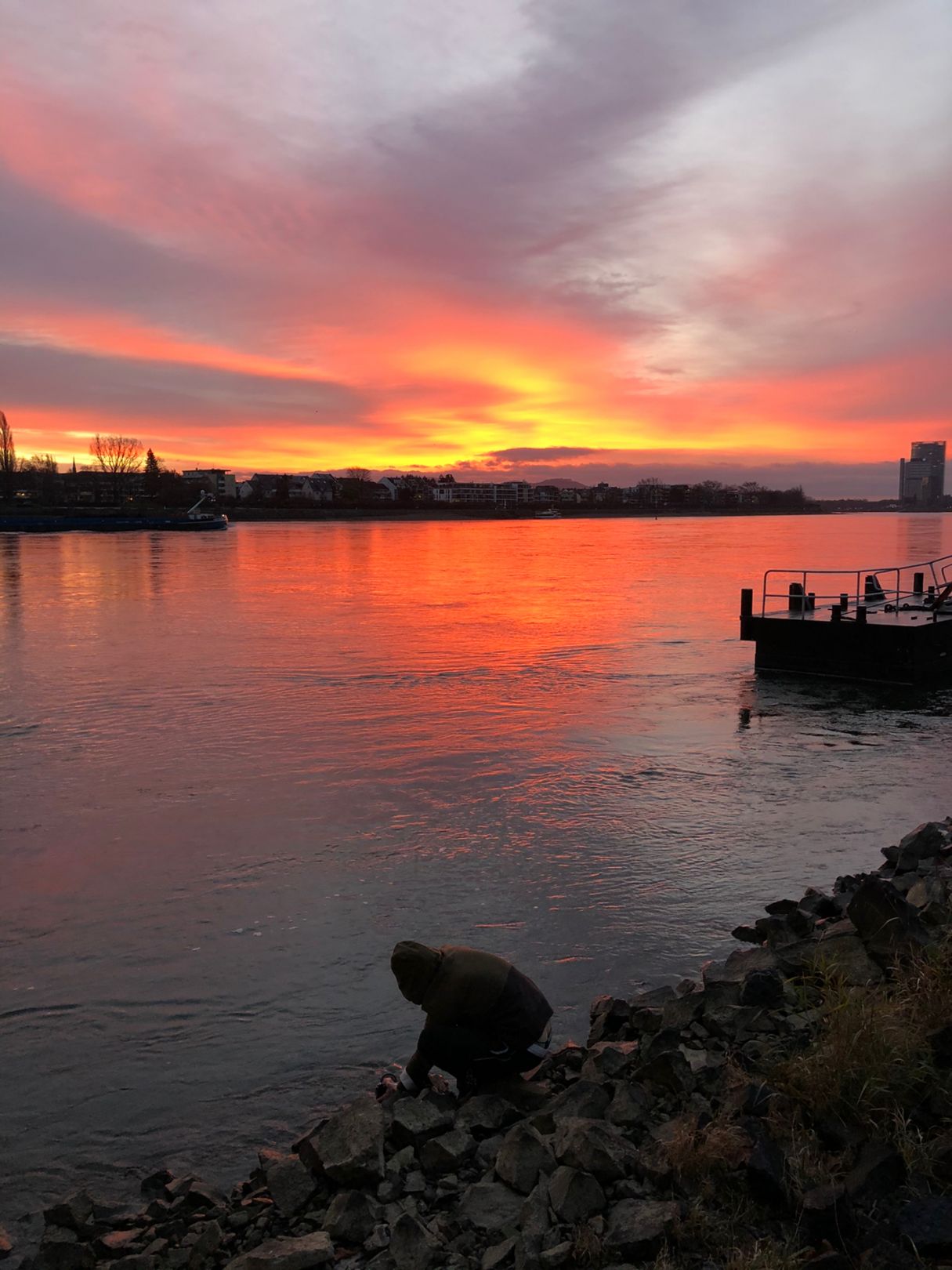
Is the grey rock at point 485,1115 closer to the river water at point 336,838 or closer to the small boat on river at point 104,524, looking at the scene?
the river water at point 336,838

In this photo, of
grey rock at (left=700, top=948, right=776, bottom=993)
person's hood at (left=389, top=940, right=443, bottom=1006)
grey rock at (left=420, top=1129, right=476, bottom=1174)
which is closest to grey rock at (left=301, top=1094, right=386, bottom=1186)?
grey rock at (left=420, top=1129, right=476, bottom=1174)

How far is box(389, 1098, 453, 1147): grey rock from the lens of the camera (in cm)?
543

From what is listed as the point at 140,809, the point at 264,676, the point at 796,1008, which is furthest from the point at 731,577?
the point at 796,1008

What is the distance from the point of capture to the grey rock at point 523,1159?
492 cm

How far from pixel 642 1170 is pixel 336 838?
7.42m

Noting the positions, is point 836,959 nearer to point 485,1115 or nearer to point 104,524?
point 485,1115

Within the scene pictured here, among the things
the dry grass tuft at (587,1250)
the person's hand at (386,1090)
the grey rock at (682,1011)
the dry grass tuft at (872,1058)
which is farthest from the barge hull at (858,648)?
the dry grass tuft at (587,1250)

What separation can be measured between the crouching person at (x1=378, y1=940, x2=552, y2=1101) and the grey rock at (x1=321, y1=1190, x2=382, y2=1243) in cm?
112

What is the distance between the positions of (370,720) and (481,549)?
250 feet

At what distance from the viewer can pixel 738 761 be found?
1581 centimetres

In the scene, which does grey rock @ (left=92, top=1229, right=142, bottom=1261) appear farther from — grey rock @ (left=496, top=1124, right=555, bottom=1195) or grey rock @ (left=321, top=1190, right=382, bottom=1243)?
grey rock @ (left=496, top=1124, right=555, bottom=1195)

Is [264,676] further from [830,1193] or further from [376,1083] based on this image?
[830,1193]

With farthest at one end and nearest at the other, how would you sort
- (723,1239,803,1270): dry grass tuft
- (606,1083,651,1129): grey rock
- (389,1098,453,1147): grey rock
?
1. (389,1098,453,1147): grey rock
2. (606,1083,651,1129): grey rock
3. (723,1239,803,1270): dry grass tuft

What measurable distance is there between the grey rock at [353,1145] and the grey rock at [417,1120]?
0.39 feet
